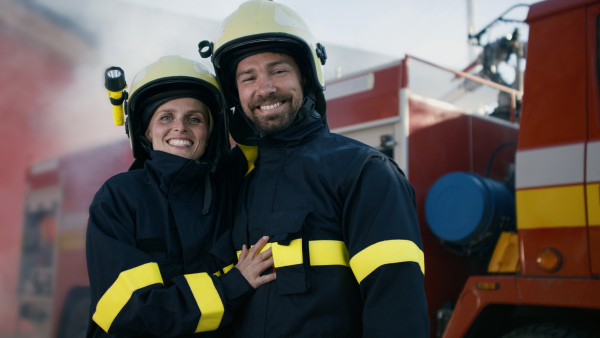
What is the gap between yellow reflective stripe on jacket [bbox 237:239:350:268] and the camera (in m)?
1.64

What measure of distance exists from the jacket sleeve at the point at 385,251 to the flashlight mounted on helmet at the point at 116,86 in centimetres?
128

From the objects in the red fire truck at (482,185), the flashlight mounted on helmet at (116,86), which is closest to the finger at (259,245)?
the flashlight mounted on helmet at (116,86)

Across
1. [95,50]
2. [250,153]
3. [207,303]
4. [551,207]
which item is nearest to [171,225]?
[207,303]

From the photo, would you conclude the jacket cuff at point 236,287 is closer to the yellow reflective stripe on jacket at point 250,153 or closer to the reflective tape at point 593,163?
the yellow reflective stripe on jacket at point 250,153

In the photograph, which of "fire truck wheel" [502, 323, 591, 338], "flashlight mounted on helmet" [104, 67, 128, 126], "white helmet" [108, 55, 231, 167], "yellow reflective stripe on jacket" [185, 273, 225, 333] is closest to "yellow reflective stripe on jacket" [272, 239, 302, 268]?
"yellow reflective stripe on jacket" [185, 273, 225, 333]

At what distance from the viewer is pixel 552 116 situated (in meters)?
2.60

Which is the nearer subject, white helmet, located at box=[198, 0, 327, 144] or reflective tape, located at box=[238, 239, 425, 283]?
reflective tape, located at box=[238, 239, 425, 283]

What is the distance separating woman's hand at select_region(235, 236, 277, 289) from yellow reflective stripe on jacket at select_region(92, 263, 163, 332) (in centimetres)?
29

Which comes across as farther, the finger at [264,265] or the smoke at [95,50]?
the smoke at [95,50]

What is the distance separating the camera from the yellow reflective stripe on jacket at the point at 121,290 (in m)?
1.67

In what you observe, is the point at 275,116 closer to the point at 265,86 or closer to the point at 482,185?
the point at 265,86

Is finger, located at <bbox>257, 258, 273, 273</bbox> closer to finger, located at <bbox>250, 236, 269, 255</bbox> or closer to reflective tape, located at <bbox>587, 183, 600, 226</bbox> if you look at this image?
finger, located at <bbox>250, 236, 269, 255</bbox>

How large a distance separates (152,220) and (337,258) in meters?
0.70

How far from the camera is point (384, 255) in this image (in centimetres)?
151
